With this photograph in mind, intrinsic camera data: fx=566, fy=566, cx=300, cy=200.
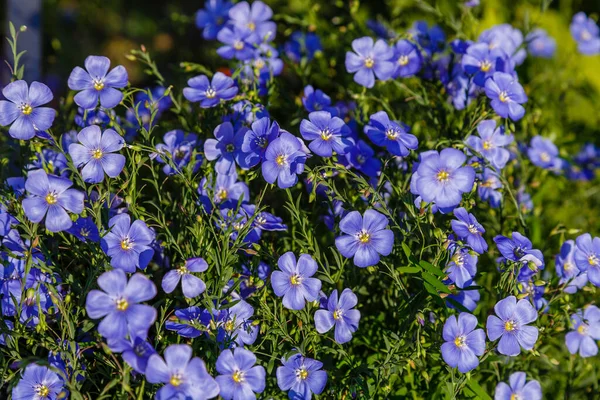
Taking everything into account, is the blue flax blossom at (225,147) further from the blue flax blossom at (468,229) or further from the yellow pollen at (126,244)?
the blue flax blossom at (468,229)

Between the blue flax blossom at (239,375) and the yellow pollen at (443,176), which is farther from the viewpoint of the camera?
the yellow pollen at (443,176)

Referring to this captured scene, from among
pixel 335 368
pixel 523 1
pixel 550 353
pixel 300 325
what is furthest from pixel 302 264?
pixel 523 1

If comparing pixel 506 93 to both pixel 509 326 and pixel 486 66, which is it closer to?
pixel 486 66

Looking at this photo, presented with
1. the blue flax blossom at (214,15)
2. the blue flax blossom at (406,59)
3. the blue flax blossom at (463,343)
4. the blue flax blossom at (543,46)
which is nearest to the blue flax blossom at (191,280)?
the blue flax blossom at (463,343)

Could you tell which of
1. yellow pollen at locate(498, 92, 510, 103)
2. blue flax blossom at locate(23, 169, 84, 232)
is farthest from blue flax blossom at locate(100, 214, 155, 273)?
yellow pollen at locate(498, 92, 510, 103)

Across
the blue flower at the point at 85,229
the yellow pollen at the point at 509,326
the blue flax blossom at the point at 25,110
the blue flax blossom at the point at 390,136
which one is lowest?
the yellow pollen at the point at 509,326

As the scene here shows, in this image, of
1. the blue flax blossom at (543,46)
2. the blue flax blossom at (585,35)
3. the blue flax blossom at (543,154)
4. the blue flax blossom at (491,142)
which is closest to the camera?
the blue flax blossom at (491,142)

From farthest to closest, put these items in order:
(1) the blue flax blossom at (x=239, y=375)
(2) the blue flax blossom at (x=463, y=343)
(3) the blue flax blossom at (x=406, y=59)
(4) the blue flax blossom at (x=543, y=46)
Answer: (4) the blue flax blossom at (x=543, y=46) < (3) the blue flax blossom at (x=406, y=59) < (2) the blue flax blossom at (x=463, y=343) < (1) the blue flax blossom at (x=239, y=375)
